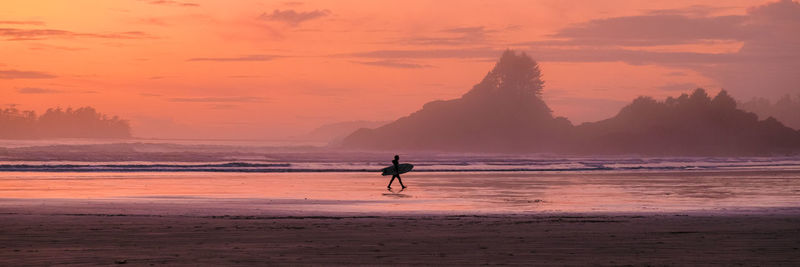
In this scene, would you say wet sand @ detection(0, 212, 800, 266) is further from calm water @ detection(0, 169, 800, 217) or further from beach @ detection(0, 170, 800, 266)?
calm water @ detection(0, 169, 800, 217)

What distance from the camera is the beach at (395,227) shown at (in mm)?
14883

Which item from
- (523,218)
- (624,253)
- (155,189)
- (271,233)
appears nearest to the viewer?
(624,253)

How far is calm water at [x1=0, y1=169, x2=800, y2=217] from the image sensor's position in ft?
88.4

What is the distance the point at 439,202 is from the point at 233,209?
7.40 m

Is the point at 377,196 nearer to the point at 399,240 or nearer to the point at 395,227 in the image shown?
the point at 395,227

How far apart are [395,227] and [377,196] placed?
13274 millimetres

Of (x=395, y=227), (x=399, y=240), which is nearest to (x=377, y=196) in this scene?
(x=395, y=227)

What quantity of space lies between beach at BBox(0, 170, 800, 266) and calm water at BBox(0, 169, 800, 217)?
0.07m

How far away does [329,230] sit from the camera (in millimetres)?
19359

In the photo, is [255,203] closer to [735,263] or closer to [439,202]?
[439,202]

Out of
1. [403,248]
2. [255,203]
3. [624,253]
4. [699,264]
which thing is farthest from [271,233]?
[255,203]

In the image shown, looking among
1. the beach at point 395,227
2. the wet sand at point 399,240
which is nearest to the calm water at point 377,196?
the beach at point 395,227

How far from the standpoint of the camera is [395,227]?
20156 mm

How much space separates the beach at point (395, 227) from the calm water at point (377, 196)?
7 centimetres
